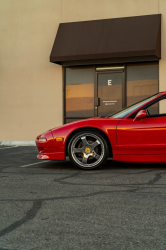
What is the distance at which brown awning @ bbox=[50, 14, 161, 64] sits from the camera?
38.5 feet

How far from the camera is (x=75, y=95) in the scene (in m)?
13.5

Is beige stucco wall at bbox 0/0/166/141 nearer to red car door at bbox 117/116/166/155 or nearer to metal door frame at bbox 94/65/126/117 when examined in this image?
metal door frame at bbox 94/65/126/117

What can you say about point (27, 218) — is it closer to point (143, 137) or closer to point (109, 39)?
point (143, 137)

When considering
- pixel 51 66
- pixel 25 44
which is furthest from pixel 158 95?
pixel 25 44

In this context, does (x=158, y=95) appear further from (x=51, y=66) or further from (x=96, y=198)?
(x=51, y=66)

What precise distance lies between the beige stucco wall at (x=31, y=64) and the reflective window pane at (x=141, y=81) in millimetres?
2379

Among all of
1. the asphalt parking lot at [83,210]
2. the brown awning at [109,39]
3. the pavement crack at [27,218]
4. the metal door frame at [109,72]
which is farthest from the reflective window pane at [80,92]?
the pavement crack at [27,218]

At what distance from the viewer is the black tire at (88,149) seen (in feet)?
21.3

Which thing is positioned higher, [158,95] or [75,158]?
[158,95]

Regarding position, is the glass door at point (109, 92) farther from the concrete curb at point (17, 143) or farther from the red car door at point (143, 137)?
the red car door at point (143, 137)

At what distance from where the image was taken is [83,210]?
3.74 meters

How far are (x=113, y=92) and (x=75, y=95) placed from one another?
1378mm

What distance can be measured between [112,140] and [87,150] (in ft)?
1.50

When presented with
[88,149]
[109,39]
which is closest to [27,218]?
[88,149]
